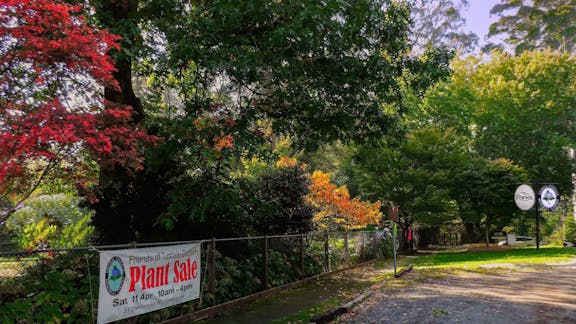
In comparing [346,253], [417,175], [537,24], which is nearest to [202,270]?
[346,253]

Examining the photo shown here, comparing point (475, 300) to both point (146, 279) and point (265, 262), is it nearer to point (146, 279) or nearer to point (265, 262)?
point (265, 262)

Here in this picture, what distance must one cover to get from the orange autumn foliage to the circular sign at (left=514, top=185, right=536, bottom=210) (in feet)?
31.2

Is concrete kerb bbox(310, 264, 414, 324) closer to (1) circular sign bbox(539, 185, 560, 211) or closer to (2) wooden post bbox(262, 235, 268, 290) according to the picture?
(2) wooden post bbox(262, 235, 268, 290)

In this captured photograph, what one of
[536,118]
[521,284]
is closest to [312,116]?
[521,284]

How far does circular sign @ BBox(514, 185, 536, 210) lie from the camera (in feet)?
90.1

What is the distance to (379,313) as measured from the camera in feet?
30.7

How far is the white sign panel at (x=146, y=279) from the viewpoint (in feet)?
21.8

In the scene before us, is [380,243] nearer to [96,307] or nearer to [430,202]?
[430,202]

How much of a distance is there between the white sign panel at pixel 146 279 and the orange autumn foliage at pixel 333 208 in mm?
12344

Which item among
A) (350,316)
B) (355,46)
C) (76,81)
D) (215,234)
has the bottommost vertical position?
(350,316)

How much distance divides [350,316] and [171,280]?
11.5ft

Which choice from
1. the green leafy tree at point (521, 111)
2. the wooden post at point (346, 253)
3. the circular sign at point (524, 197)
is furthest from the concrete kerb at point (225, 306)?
the green leafy tree at point (521, 111)

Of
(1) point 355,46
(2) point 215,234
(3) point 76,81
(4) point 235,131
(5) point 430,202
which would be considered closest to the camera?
(3) point 76,81

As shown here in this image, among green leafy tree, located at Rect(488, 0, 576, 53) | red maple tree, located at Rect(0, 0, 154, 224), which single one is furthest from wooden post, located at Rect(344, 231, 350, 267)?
green leafy tree, located at Rect(488, 0, 576, 53)
